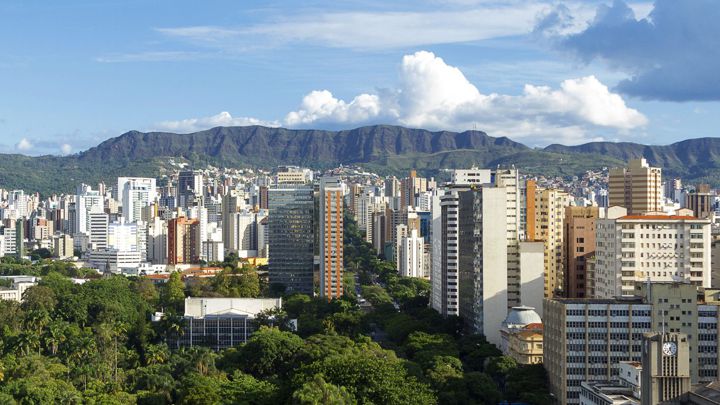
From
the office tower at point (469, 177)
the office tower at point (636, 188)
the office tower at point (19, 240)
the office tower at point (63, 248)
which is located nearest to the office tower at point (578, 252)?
the office tower at point (469, 177)

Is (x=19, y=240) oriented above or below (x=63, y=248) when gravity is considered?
above

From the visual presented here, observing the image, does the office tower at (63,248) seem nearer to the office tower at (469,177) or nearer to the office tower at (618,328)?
the office tower at (469,177)

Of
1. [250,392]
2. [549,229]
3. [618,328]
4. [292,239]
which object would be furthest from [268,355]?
[292,239]

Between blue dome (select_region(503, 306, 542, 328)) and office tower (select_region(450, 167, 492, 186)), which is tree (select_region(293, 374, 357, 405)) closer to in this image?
blue dome (select_region(503, 306, 542, 328))

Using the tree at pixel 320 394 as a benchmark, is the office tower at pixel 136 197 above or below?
above

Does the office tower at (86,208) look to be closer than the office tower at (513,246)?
No

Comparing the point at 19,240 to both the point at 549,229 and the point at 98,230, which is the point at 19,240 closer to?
the point at 98,230
